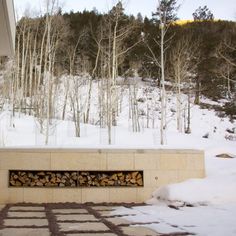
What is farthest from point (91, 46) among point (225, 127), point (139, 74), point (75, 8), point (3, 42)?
point (3, 42)

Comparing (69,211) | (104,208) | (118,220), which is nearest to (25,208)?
(69,211)

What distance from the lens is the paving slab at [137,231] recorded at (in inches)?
152

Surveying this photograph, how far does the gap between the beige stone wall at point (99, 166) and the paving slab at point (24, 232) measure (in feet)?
8.16

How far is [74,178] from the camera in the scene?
265 inches

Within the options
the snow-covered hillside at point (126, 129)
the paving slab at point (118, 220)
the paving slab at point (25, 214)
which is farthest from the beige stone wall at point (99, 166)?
the paving slab at point (118, 220)

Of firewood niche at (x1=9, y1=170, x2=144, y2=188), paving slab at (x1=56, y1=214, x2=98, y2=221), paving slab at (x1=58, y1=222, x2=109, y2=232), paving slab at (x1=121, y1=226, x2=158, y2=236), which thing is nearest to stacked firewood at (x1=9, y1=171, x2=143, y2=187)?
firewood niche at (x1=9, y1=170, x2=144, y2=188)

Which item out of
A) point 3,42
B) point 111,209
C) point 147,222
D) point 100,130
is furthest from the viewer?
point 100,130

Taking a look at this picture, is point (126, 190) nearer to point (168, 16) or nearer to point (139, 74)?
point (168, 16)

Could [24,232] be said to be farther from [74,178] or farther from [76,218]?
[74,178]

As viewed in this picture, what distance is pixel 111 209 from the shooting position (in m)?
5.84

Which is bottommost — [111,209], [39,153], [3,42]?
[111,209]

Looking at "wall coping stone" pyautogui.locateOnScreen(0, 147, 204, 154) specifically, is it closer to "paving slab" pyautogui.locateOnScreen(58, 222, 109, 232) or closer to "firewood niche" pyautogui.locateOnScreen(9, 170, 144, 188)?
"firewood niche" pyautogui.locateOnScreen(9, 170, 144, 188)

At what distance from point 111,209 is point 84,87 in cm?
1965

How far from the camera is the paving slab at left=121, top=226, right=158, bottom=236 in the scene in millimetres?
3859
